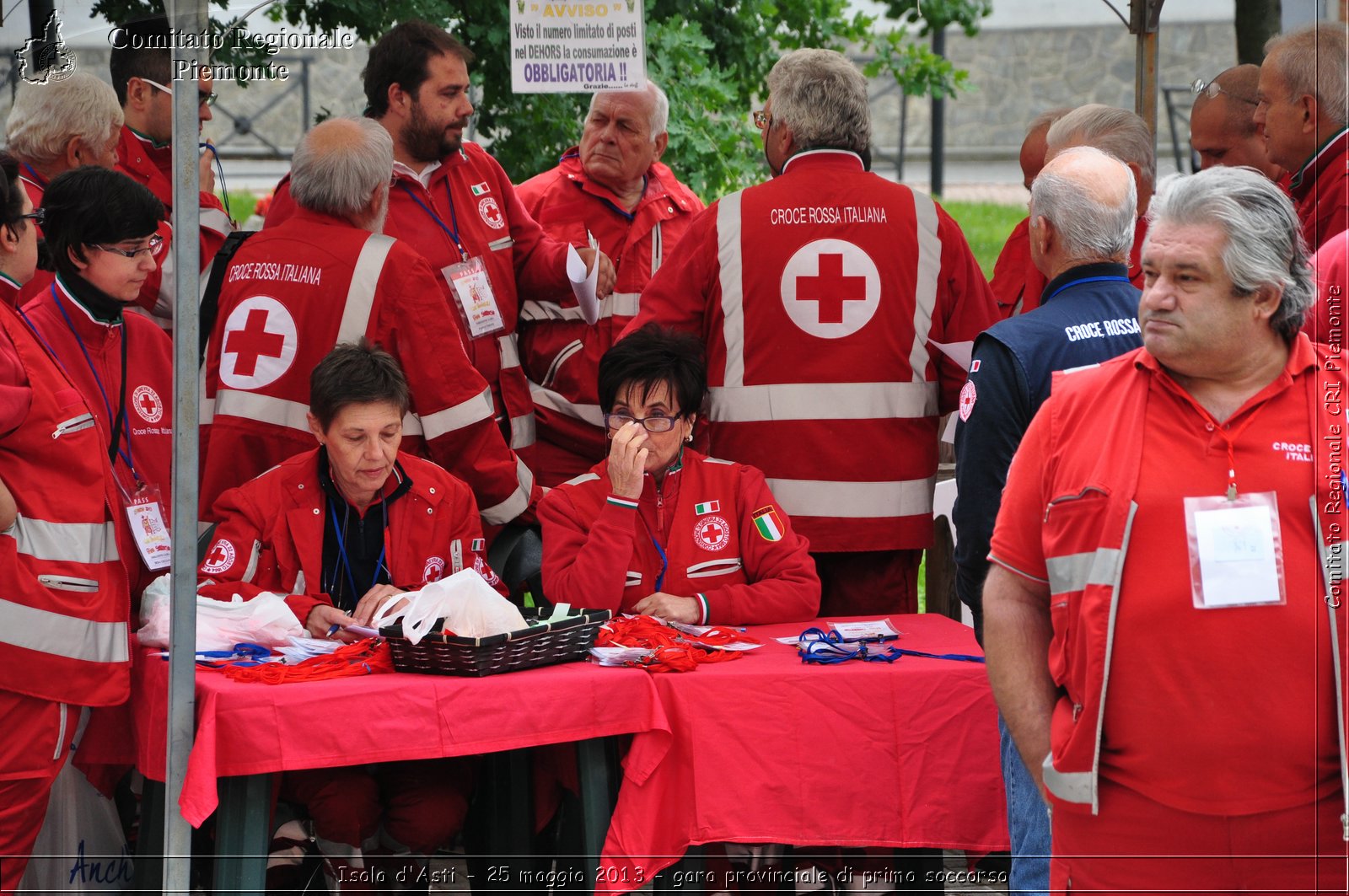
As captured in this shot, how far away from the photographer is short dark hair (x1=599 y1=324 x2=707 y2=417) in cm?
400

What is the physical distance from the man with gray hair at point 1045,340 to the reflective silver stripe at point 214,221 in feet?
8.70

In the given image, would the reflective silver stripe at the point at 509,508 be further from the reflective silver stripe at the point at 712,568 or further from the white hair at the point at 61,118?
the white hair at the point at 61,118

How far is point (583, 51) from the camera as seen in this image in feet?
13.1

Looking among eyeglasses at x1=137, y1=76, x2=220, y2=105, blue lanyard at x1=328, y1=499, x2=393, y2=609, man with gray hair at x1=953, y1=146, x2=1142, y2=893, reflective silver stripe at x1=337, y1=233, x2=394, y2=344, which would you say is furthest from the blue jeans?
eyeglasses at x1=137, y1=76, x2=220, y2=105

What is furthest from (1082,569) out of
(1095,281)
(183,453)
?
(183,453)

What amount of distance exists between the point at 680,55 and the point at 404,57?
213 cm

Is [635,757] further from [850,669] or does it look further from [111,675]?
[111,675]

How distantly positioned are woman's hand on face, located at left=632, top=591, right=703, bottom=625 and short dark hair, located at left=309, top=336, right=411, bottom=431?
78 cm

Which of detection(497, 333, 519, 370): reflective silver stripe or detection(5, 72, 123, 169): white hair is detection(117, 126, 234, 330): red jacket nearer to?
detection(5, 72, 123, 169): white hair

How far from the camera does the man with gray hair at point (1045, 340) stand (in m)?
3.15

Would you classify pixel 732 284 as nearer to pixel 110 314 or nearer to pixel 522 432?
pixel 522 432

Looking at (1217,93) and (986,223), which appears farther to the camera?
(986,223)

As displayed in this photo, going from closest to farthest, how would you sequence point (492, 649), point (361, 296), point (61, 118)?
point (492, 649) < point (361, 296) < point (61, 118)

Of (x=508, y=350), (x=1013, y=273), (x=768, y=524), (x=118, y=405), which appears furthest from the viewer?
(x=1013, y=273)
